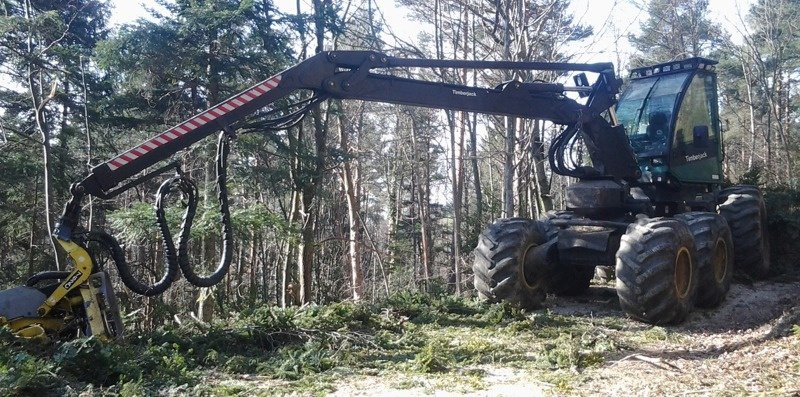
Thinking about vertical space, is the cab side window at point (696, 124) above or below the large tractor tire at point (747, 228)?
above

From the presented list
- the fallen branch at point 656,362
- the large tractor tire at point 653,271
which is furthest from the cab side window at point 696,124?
the fallen branch at point 656,362

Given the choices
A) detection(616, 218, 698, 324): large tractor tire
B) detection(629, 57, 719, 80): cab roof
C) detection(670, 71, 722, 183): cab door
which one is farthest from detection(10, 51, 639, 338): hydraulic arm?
detection(629, 57, 719, 80): cab roof

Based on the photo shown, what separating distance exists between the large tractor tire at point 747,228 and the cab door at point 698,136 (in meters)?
0.59

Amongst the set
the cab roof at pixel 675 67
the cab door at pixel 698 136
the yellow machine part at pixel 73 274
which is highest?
the cab roof at pixel 675 67

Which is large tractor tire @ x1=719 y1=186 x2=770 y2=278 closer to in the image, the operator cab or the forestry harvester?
the forestry harvester

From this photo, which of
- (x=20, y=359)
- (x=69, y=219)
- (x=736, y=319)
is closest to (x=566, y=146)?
(x=736, y=319)

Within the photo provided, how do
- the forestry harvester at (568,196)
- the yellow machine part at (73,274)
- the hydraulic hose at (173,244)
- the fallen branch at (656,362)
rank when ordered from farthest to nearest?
the hydraulic hose at (173,244)
the forestry harvester at (568,196)
the yellow machine part at (73,274)
the fallen branch at (656,362)

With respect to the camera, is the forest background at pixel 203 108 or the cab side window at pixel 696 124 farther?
the forest background at pixel 203 108

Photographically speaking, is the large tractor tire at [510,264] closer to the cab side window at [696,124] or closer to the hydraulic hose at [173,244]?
the cab side window at [696,124]

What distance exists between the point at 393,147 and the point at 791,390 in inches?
1092

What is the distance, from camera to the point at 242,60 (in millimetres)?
11984

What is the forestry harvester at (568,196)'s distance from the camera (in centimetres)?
551

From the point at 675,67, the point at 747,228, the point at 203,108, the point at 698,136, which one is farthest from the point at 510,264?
the point at 203,108

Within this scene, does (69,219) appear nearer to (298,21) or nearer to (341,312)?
(341,312)
